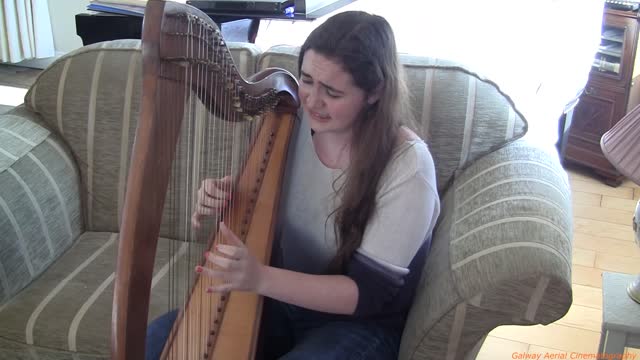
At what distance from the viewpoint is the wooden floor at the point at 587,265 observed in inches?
76.4

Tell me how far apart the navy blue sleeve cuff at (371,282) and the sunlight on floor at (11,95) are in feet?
9.29

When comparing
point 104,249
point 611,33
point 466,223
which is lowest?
point 104,249

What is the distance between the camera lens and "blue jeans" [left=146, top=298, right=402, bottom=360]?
3.66 feet

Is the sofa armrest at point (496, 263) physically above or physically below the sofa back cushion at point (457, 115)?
below

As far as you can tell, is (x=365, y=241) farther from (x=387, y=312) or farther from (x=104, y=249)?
(x=104, y=249)

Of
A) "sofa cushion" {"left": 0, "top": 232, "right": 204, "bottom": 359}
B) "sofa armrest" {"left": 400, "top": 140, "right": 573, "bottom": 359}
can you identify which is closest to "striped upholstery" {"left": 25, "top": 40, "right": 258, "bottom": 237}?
"sofa cushion" {"left": 0, "top": 232, "right": 204, "bottom": 359}

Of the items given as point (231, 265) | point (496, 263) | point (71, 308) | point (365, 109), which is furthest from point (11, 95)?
point (496, 263)

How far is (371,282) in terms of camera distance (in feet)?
3.61


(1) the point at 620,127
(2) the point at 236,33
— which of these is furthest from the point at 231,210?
(2) the point at 236,33

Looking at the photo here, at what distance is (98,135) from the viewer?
1.66 m

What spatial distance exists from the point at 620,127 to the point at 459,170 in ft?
1.26

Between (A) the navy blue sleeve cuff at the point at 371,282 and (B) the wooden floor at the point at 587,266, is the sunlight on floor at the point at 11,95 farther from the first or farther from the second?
(A) the navy blue sleeve cuff at the point at 371,282

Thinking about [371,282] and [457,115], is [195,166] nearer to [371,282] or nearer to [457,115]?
[371,282]

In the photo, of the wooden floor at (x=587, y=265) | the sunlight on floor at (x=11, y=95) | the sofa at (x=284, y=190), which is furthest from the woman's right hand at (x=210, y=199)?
the sunlight on floor at (x=11, y=95)
